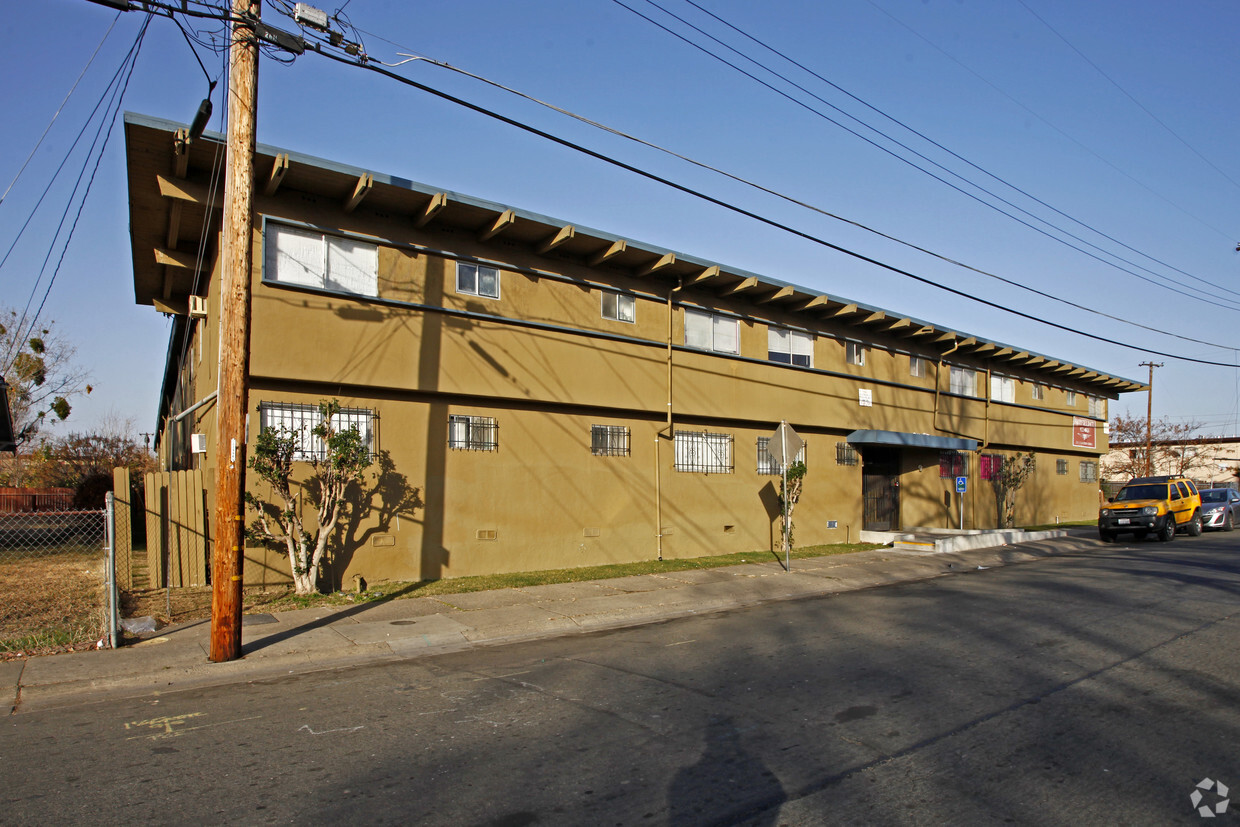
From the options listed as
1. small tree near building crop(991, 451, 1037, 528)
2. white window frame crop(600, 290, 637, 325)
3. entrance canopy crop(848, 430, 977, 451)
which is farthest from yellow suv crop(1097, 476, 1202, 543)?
white window frame crop(600, 290, 637, 325)

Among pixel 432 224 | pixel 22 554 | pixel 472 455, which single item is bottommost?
pixel 22 554

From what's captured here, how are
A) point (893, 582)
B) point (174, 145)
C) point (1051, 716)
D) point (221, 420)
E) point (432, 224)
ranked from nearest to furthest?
point (1051, 716) → point (221, 420) → point (174, 145) → point (432, 224) → point (893, 582)

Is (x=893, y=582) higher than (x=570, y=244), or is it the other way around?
(x=570, y=244)

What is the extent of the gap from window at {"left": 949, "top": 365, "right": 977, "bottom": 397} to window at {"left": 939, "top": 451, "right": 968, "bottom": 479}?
2285 mm

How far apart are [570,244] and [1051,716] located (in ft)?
40.0

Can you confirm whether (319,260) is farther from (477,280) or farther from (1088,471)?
(1088,471)

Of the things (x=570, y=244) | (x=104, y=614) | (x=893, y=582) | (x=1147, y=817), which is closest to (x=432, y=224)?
(x=570, y=244)

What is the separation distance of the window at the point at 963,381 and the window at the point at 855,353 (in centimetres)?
577

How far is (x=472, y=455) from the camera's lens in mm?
14922

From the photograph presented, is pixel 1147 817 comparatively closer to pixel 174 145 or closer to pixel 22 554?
pixel 174 145

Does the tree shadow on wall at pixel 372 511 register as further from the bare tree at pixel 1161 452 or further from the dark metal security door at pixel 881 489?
the bare tree at pixel 1161 452

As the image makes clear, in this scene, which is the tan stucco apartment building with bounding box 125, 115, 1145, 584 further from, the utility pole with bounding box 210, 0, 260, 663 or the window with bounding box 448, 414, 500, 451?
the utility pole with bounding box 210, 0, 260, 663

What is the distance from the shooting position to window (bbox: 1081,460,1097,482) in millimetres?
36812

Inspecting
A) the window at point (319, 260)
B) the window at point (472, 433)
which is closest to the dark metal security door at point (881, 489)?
the window at point (472, 433)
